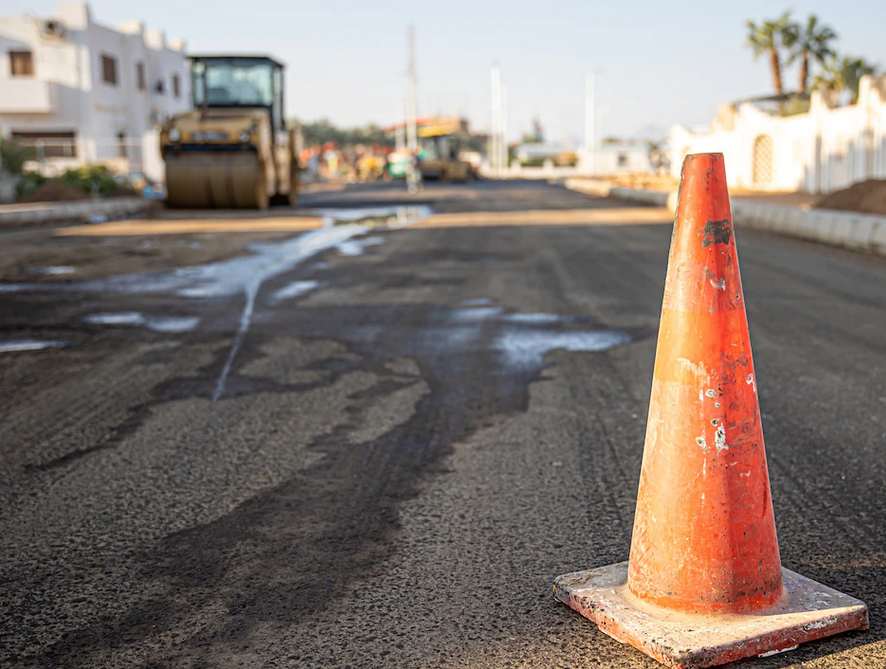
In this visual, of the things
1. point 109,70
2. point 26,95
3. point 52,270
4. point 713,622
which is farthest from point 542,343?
point 109,70

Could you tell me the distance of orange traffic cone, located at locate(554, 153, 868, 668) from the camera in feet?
8.30

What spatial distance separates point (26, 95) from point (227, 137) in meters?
24.7

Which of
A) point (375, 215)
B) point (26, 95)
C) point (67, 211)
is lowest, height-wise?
point (375, 215)

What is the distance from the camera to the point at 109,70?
149 ft

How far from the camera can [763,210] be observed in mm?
17594

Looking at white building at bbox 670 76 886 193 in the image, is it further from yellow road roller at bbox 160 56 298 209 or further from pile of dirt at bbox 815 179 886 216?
yellow road roller at bbox 160 56 298 209

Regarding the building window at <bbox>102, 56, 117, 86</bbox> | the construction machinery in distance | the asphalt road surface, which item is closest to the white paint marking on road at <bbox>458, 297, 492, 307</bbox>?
the asphalt road surface

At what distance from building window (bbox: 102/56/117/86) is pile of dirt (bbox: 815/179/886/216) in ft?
121

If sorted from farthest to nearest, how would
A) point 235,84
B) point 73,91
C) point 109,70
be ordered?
point 109,70, point 73,91, point 235,84

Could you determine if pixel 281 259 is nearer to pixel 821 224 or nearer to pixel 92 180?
pixel 821 224

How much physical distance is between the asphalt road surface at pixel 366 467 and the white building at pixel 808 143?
697 inches

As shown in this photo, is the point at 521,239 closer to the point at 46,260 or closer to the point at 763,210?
the point at 763,210

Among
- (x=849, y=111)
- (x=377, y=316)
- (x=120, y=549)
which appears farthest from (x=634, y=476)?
(x=849, y=111)

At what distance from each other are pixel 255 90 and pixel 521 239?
10847mm
